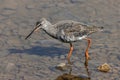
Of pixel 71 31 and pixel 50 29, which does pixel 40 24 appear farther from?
pixel 71 31

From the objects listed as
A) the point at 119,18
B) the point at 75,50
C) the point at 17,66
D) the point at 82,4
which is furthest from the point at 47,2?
the point at 17,66

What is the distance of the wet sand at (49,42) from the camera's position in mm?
10484

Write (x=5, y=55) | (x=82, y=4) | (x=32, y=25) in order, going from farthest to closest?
(x=82, y=4) → (x=32, y=25) → (x=5, y=55)

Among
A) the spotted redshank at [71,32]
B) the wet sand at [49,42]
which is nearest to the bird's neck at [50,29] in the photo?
the spotted redshank at [71,32]

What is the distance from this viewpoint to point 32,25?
1348 cm

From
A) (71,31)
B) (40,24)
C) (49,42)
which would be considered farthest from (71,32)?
(49,42)

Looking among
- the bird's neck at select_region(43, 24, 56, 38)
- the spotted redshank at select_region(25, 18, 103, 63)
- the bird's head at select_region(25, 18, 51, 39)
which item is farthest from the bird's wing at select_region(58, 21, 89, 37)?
the bird's head at select_region(25, 18, 51, 39)

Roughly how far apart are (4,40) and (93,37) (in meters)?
2.77

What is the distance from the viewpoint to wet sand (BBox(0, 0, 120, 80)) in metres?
10.5

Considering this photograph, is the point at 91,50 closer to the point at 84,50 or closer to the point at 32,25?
the point at 84,50

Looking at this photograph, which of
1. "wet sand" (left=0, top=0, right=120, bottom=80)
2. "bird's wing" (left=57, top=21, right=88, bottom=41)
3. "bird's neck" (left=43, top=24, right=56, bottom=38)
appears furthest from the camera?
"bird's neck" (left=43, top=24, right=56, bottom=38)

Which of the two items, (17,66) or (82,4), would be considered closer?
(17,66)

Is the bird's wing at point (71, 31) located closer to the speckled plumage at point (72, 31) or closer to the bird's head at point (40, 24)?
the speckled plumage at point (72, 31)

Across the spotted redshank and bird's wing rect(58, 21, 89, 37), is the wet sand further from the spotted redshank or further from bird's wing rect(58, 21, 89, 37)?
bird's wing rect(58, 21, 89, 37)
